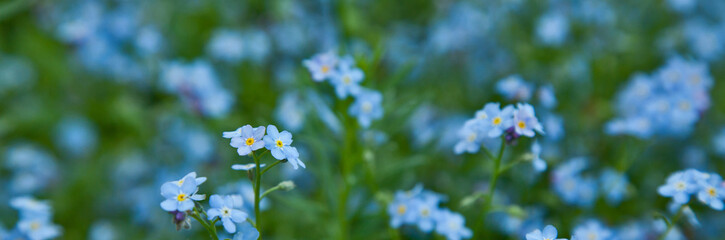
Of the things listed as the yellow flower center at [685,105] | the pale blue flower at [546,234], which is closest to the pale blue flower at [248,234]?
the pale blue flower at [546,234]

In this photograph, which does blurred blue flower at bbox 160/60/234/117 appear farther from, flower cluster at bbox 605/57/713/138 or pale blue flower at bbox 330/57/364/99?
flower cluster at bbox 605/57/713/138

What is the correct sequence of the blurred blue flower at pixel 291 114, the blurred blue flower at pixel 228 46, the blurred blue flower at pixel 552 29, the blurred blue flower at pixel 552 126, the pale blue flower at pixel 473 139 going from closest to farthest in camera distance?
the pale blue flower at pixel 473 139
the blurred blue flower at pixel 552 126
the blurred blue flower at pixel 291 114
the blurred blue flower at pixel 552 29
the blurred blue flower at pixel 228 46

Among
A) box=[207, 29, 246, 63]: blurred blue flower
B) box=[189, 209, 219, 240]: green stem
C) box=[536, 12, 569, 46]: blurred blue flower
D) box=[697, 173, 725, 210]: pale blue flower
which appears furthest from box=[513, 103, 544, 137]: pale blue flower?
box=[207, 29, 246, 63]: blurred blue flower

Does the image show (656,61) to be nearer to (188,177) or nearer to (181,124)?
(181,124)

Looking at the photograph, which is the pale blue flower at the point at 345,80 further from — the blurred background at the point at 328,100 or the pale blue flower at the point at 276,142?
the pale blue flower at the point at 276,142

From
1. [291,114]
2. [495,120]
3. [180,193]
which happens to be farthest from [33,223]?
[495,120]

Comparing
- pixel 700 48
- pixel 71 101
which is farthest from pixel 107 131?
pixel 700 48
